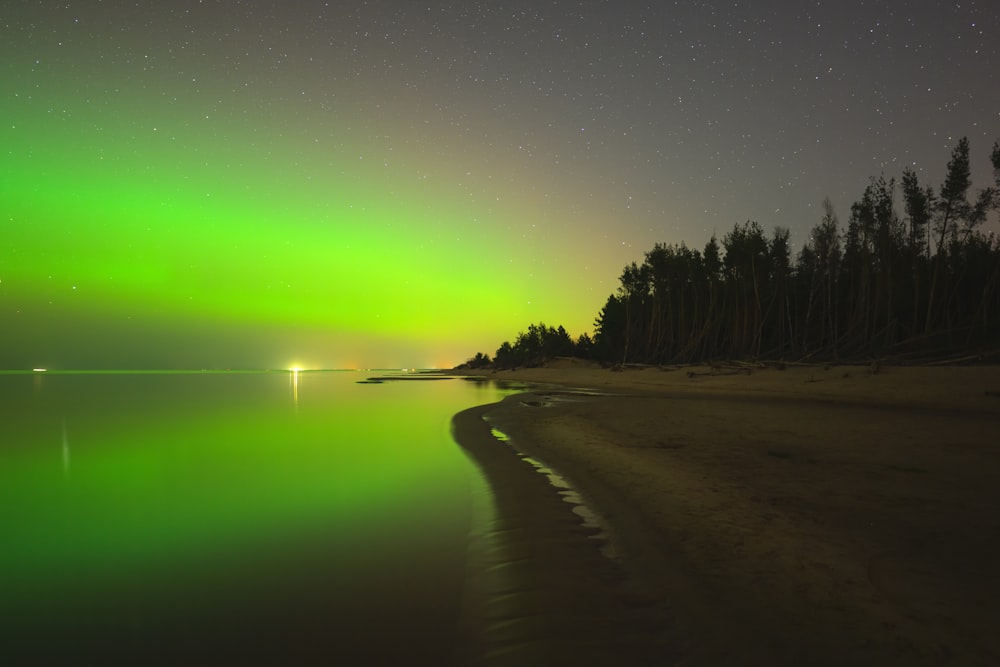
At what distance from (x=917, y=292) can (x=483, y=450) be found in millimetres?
42188

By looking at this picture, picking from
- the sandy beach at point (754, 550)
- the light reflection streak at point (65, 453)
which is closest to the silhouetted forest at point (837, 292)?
the sandy beach at point (754, 550)

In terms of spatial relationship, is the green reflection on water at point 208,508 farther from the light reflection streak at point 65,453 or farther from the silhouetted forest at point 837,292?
the silhouetted forest at point 837,292

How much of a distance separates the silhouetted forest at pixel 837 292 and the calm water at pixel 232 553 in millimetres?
39734

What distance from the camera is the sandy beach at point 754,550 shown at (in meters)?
3.77

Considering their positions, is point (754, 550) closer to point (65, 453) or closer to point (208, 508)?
point (208, 508)

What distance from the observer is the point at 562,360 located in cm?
8438

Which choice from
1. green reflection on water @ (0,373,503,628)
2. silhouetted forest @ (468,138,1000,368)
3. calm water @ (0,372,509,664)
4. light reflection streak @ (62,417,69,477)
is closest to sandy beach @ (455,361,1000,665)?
calm water @ (0,372,509,664)

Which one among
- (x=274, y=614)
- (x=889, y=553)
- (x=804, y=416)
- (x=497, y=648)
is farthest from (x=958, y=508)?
(x=804, y=416)

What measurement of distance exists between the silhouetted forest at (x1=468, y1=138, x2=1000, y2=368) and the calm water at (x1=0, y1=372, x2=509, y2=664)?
3973 cm

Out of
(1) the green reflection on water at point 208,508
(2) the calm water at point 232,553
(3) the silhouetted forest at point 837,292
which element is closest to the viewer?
(2) the calm water at point 232,553

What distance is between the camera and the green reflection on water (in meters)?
5.97

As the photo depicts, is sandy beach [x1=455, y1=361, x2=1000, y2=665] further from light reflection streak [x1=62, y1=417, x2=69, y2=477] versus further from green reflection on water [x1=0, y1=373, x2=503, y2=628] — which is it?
light reflection streak [x1=62, y1=417, x2=69, y2=477]

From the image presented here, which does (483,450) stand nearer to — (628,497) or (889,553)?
(628,497)

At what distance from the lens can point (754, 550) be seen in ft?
17.9
